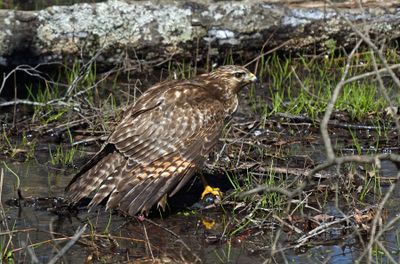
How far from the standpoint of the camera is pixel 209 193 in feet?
24.9

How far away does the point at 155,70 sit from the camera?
10.5m

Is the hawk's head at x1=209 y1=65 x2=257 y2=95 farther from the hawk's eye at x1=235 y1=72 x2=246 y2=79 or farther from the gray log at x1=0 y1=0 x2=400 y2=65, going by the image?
the gray log at x1=0 y1=0 x2=400 y2=65

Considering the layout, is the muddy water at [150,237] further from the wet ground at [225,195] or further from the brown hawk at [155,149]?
the brown hawk at [155,149]

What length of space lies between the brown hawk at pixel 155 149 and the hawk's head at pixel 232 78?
0.29 metres

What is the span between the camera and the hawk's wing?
A: 6.99 metres

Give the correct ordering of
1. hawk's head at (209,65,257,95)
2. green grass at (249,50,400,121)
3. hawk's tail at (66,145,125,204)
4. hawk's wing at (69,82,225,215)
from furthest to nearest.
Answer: green grass at (249,50,400,121) → hawk's head at (209,65,257,95) → hawk's tail at (66,145,125,204) → hawk's wing at (69,82,225,215)

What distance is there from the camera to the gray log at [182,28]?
32.9 ft

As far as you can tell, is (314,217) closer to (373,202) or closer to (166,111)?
(373,202)

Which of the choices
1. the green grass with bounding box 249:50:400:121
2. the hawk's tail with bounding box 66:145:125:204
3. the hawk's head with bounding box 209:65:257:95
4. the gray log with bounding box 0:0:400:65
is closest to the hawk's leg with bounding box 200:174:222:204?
the hawk's tail with bounding box 66:145:125:204

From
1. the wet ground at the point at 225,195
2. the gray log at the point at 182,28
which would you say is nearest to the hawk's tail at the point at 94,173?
the wet ground at the point at 225,195

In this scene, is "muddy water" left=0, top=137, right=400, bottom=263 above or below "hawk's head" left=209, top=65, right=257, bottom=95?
below

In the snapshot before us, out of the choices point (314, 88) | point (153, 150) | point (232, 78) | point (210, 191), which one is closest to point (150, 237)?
point (153, 150)

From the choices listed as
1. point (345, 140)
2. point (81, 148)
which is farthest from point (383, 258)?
point (81, 148)

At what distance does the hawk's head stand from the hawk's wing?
451 millimetres
